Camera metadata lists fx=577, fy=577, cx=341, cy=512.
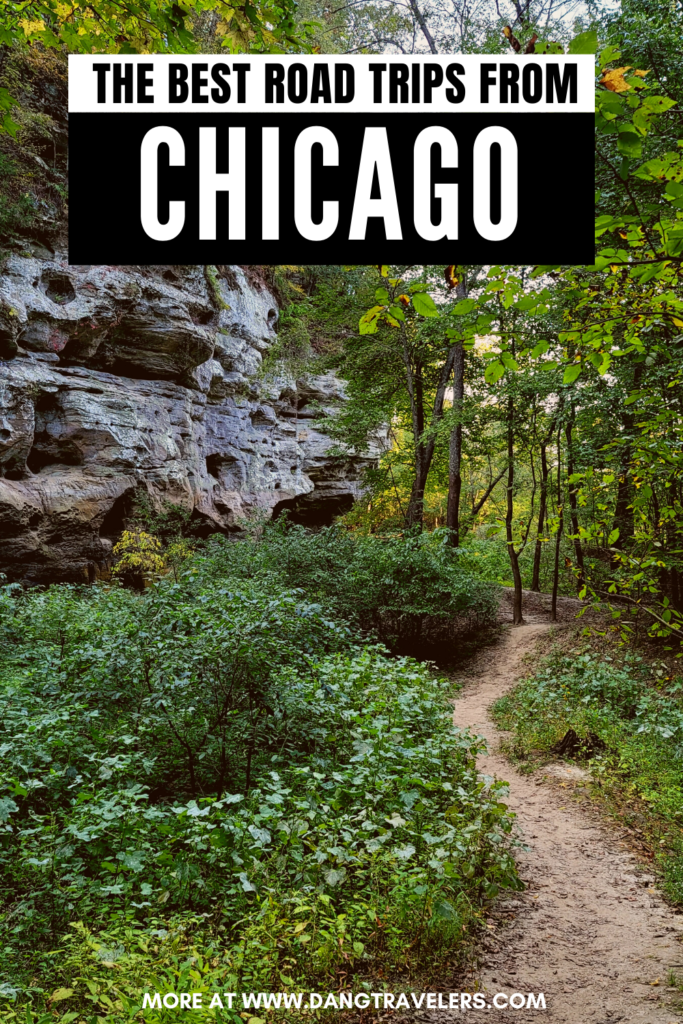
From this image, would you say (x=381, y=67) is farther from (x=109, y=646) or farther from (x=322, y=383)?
(x=322, y=383)

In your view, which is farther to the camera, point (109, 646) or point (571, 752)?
point (571, 752)

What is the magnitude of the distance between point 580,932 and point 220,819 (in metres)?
2.73

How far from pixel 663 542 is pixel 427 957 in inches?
119

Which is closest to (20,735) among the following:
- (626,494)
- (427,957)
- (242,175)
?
(427,957)

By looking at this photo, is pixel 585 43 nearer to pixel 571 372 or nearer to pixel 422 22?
pixel 571 372

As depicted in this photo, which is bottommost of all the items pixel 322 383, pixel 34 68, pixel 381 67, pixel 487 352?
→ pixel 487 352

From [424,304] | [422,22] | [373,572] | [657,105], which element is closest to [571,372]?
[424,304]

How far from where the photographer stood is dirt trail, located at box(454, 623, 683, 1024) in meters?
3.37

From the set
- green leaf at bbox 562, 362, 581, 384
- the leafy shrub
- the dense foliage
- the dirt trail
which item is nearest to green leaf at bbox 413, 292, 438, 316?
green leaf at bbox 562, 362, 581, 384

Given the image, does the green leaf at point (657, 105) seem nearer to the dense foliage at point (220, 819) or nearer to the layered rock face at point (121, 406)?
the dense foliage at point (220, 819)

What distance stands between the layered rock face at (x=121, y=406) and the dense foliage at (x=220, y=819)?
7.38 meters

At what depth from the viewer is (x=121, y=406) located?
1512 centimetres

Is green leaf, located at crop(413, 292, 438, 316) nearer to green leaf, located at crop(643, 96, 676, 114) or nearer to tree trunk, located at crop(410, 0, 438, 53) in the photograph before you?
green leaf, located at crop(643, 96, 676, 114)

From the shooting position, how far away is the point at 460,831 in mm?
4395
